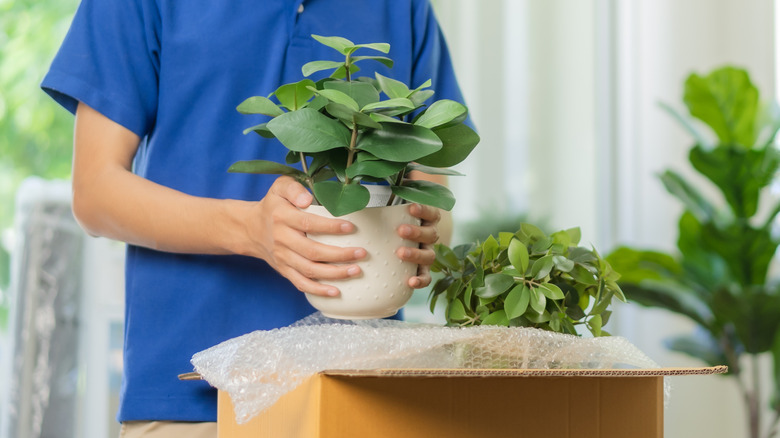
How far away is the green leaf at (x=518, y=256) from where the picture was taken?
0.58 meters

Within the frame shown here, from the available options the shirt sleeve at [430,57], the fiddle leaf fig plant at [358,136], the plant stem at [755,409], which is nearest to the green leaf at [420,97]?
the fiddle leaf fig plant at [358,136]

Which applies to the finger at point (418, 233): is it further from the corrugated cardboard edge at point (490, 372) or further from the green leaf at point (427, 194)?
the corrugated cardboard edge at point (490, 372)

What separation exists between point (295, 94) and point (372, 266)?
0.50ft

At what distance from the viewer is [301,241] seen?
1.80ft

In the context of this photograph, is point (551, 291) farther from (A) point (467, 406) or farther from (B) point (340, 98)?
(B) point (340, 98)

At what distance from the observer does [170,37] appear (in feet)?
2.63

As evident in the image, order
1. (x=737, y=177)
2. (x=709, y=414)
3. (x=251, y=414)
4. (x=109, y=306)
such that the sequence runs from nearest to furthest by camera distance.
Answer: (x=251, y=414) < (x=737, y=177) < (x=109, y=306) < (x=709, y=414)

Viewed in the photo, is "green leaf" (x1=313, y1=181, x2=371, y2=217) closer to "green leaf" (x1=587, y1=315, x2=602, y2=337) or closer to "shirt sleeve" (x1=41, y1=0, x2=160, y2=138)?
"green leaf" (x1=587, y1=315, x2=602, y2=337)

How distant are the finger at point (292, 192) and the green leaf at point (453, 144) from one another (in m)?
0.10

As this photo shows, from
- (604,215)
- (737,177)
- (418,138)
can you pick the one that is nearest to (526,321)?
(418,138)

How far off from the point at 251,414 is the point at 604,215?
2.44m

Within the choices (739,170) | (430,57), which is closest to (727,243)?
(739,170)

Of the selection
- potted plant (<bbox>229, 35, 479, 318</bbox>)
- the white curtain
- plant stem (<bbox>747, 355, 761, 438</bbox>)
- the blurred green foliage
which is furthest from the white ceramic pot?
the blurred green foliage

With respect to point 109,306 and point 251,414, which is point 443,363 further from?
point 109,306
